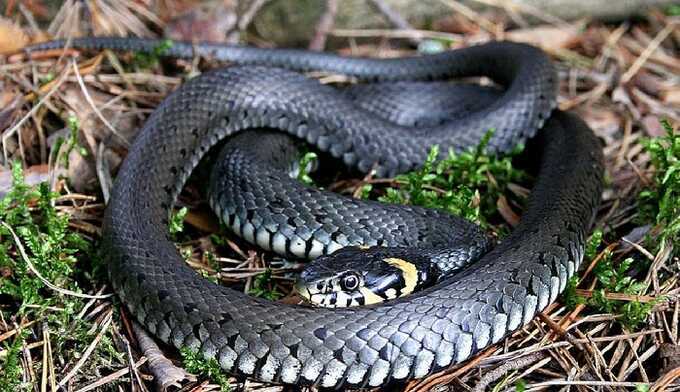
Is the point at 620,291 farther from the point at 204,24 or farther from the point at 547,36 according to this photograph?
the point at 204,24

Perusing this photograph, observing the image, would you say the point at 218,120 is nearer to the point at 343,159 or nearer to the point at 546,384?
the point at 343,159

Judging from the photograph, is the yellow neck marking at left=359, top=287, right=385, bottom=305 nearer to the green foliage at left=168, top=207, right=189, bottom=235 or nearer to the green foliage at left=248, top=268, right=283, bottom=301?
the green foliage at left=248, top=268, right=283, bottom=301

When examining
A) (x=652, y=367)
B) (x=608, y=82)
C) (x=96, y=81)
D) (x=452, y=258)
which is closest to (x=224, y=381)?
(x=452, y=258)

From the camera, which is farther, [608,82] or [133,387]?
[608,82]

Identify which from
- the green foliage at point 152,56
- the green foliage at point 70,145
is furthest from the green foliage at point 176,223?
the green foliage at point 152,56

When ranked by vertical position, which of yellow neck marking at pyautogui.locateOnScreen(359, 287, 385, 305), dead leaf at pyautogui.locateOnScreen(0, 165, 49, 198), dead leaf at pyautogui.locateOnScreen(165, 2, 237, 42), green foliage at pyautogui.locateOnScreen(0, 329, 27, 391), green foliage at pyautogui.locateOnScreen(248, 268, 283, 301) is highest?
dead leaf at pyautogui.locateOnScreen(165, 2, 237, 42)

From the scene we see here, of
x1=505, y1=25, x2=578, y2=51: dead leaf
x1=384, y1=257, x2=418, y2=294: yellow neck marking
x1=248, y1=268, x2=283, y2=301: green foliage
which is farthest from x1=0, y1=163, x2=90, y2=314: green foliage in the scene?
x1=505, y1=25, x2=578, y2=51: dead leaf

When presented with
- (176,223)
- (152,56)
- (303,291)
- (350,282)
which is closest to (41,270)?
(176,223)
